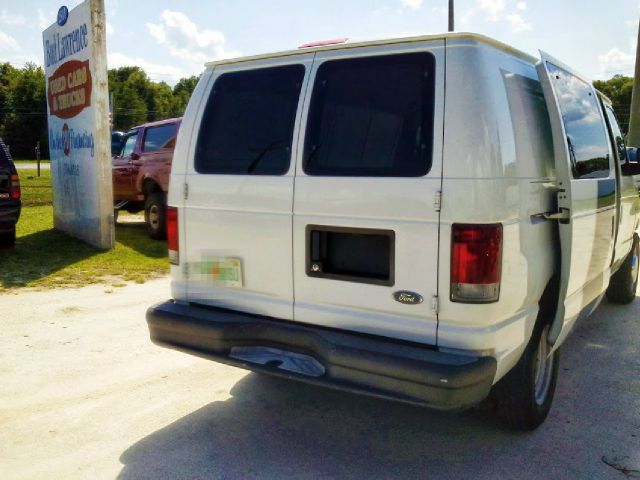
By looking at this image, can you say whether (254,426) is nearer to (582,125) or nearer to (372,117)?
(372,117)

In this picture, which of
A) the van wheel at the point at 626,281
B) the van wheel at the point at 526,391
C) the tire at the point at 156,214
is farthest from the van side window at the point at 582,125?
the tire at the point at 156,214

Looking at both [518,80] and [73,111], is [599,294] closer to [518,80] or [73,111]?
[518,80]

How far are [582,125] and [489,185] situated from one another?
1618mm

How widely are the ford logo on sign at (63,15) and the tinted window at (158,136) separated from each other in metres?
2.18

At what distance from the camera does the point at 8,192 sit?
8297 millimetres

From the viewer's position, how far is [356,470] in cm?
301

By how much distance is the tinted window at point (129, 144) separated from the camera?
11.3 m

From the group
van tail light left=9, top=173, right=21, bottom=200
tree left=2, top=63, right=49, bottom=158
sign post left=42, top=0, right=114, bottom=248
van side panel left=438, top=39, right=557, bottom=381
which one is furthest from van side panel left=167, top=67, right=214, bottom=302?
tree left=2, top=63, right=49, bottom=158

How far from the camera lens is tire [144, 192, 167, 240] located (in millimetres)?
10258

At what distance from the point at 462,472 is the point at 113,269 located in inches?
244

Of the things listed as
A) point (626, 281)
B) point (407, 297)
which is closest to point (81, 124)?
point (626, 281)

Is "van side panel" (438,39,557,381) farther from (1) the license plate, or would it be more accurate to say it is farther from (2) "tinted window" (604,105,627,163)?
(2) "tinted window" (604,105,627,163)

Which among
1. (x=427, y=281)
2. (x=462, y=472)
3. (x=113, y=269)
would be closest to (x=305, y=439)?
(x=462, y=472)

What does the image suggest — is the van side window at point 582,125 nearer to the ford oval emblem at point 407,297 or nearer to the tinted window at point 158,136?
the ford oval emblem at point 407,297
